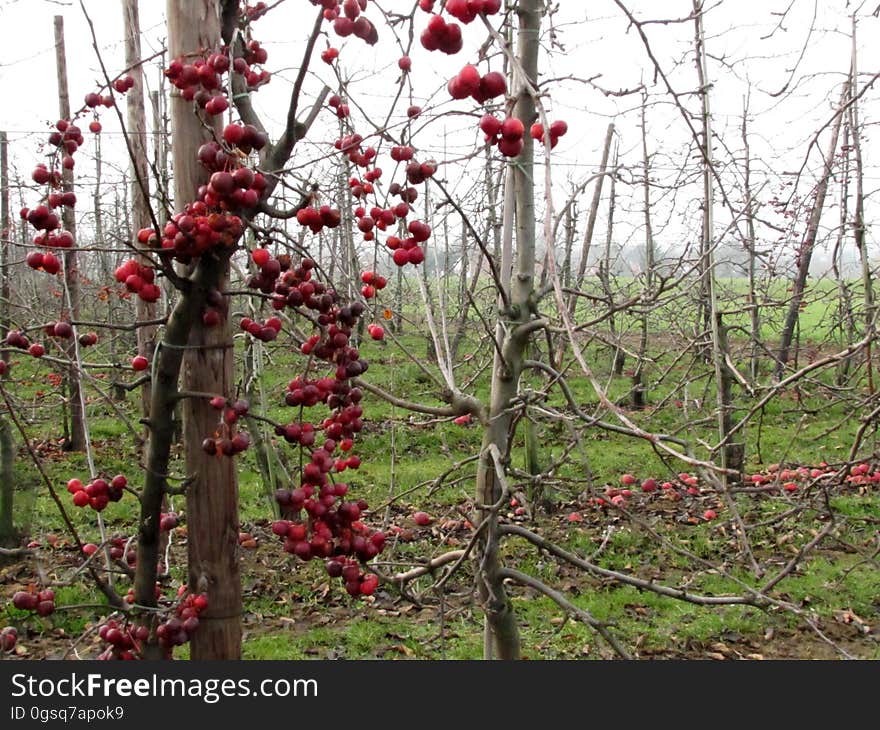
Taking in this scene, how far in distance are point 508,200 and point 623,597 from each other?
398cm

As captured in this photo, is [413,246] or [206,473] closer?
[206,473]

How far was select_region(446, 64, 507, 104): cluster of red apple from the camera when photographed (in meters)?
1.56

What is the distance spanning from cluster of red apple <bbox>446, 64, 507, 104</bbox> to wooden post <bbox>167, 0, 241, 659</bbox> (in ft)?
2.10

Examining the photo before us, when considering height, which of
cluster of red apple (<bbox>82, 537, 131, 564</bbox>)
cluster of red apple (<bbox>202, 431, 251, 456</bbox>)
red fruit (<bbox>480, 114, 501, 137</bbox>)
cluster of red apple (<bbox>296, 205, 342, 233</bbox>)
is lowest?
cluster of red apple (<bbox>82, 537, 131, 564</bbox>)

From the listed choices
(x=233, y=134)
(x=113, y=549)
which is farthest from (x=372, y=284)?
(x=113, y=549)

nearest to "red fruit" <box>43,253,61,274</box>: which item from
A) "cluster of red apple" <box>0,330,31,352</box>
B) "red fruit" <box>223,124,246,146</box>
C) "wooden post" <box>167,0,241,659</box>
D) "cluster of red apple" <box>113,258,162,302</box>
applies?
"cluster of red apple" <box>0,330,31,352</box>

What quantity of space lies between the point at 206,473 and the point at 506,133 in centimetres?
109

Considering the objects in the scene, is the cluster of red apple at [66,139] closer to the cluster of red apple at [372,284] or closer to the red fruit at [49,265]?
the red fruit at [49,265]

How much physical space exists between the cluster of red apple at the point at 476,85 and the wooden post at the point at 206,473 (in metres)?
0.64

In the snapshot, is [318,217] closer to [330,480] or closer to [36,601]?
[330,480]

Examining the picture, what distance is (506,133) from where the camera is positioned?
1685 millimetres

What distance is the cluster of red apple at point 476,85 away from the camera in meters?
1.56

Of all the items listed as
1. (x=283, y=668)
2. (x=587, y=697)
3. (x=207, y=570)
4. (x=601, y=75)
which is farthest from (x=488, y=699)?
(x=601, y=75)

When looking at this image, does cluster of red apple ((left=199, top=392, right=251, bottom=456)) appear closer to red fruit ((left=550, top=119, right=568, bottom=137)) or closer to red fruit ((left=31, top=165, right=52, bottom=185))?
red fruit ((left=31, top=165, right=52, bottom=185))
